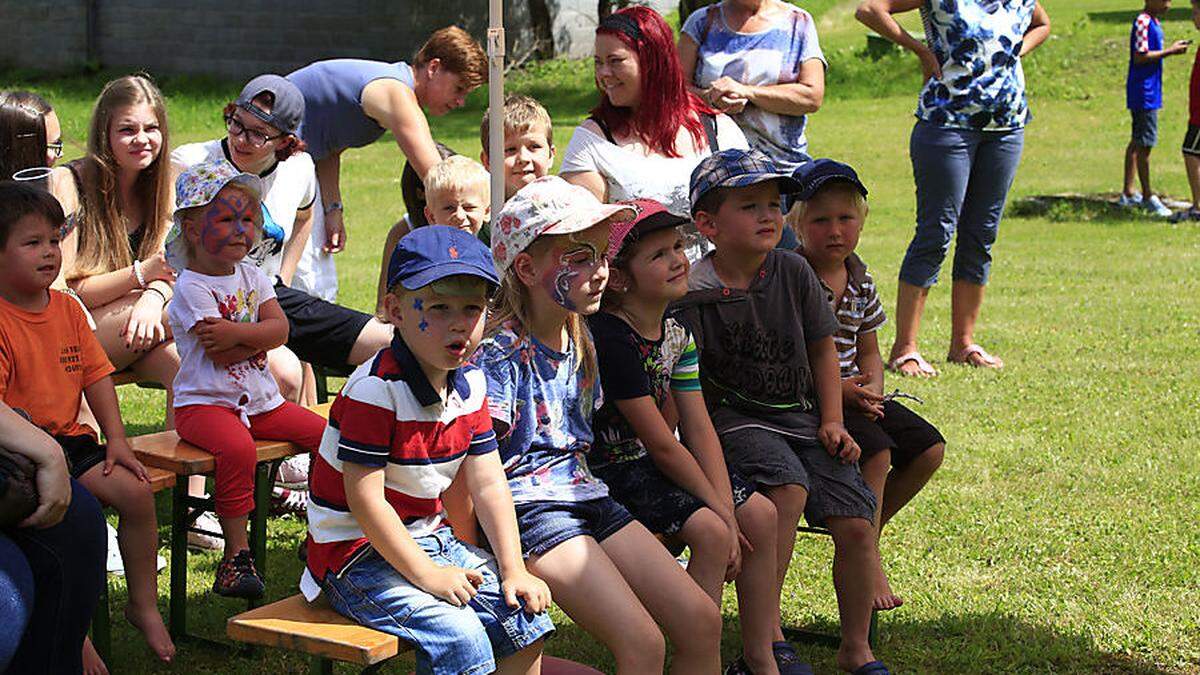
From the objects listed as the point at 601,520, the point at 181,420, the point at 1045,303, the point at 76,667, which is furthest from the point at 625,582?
the point at 1045,303

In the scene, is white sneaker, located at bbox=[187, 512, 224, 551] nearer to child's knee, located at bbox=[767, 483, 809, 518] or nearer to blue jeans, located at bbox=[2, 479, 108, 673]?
blue jeans, located at bbox=[2, 479, 108, 673]

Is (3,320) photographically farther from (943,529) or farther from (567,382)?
(943,529)

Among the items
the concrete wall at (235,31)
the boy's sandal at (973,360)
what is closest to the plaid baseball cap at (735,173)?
the boy's sandal at (973,360)

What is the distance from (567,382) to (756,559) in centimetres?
72

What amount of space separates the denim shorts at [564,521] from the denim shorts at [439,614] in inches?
6.4

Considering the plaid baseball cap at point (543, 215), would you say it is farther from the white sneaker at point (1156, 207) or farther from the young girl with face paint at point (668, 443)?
the white sneaker at point (1156, 207)

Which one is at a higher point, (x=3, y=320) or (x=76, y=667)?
(x=3, y=320)

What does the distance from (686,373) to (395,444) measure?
Result: 0.98m

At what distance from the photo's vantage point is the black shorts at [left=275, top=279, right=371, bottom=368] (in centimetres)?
521

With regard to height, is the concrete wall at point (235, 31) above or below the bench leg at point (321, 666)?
below

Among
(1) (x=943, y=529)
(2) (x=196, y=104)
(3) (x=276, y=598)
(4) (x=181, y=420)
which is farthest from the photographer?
(2) (x=196, y=104)

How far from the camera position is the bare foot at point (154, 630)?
3.89 meters

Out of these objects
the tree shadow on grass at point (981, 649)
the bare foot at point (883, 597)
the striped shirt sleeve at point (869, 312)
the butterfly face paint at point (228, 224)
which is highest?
the butterfly face paint at point (228, 224)

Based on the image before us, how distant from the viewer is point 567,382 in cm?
356
